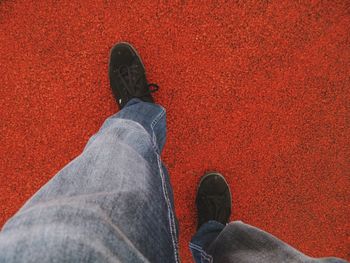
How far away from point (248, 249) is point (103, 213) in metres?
0.39

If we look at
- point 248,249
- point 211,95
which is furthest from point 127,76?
point 248,249

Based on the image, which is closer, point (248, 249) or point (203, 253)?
point (248, 249)

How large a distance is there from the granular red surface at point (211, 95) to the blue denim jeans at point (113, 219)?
25 centimetres

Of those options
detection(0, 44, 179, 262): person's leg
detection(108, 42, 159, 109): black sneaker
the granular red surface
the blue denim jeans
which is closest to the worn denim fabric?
the blue denim jeans

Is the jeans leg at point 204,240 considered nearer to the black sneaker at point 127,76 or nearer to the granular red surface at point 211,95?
the granular red surface at point 211,95

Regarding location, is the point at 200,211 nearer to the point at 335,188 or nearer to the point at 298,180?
the point at 298,180

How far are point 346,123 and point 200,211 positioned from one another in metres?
0.60

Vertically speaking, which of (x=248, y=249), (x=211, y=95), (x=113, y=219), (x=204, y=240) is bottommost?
(x=204, y=240)

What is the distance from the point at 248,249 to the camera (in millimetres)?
713

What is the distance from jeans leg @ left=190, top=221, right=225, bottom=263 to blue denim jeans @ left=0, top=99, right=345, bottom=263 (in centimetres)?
2

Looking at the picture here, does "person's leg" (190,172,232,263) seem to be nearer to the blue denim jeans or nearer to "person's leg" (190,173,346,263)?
"person's leg" (190,173,346,263)

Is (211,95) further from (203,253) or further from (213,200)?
(203,253)

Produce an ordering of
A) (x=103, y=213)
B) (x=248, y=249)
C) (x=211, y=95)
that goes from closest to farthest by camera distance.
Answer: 1. (x=103, y=213)
2. (x=248, y=249)
3. (x=211, y=95)

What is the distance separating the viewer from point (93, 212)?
0.51m
